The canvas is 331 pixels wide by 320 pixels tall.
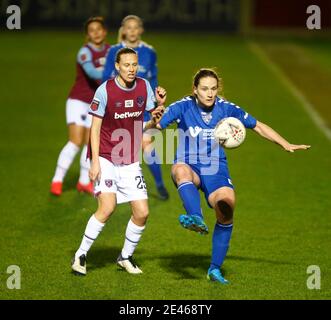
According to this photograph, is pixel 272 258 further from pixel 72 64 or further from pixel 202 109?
→ pixel 72 64

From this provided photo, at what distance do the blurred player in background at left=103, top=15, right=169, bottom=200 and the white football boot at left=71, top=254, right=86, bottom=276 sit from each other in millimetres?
3025

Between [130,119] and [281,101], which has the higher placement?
[130,119]

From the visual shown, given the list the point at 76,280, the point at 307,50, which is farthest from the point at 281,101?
the point at 76,280

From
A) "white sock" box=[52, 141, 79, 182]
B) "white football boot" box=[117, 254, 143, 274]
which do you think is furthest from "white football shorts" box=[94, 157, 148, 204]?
"white sock" box=[52, 141, 79, 182]

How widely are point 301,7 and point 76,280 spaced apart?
3224cm

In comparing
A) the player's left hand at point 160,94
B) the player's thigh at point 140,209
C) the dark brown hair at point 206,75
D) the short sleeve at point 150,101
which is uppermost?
Result: the dark brown hair at point 206,75

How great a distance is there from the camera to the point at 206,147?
888cm

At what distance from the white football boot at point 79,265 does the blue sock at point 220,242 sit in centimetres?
129

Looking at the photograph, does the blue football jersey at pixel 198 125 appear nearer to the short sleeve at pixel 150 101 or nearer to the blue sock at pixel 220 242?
the short sleeve at pixel 150 101

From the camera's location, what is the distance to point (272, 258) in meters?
9.71

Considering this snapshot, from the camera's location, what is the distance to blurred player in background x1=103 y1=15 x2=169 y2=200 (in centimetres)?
1193

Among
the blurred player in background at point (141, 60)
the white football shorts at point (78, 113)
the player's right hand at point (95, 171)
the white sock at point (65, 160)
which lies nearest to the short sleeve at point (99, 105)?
the player's right hand at point (95, 171)

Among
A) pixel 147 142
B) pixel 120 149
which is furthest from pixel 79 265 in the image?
pixel 147 142

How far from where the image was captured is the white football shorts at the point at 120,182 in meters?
8.86
